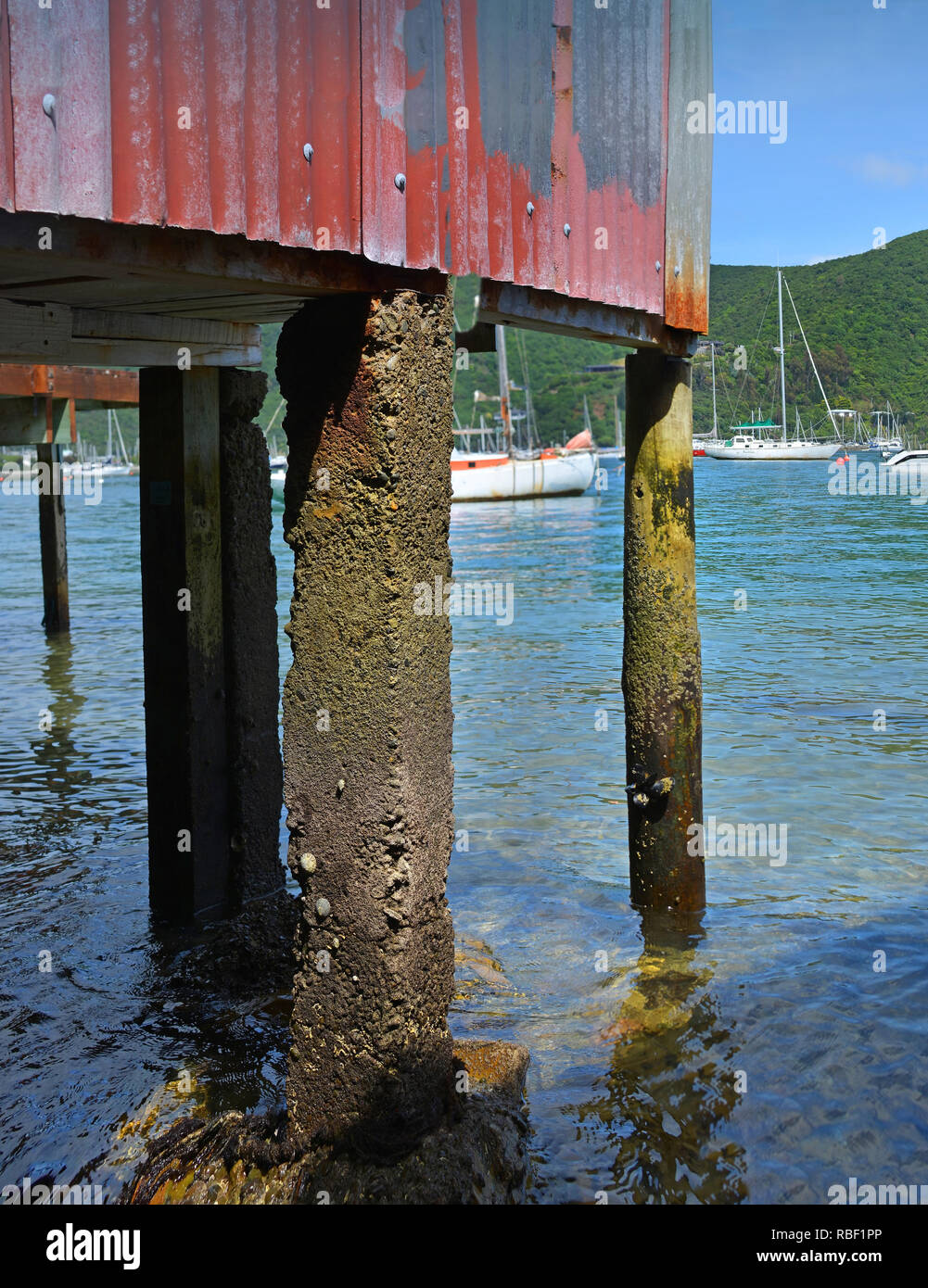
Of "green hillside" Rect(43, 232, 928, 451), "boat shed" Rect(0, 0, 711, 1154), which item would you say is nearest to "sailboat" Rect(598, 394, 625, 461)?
"green hillside" Rect(43, 232, 928, 451)

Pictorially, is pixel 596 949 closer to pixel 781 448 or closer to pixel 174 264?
pixel 174 264

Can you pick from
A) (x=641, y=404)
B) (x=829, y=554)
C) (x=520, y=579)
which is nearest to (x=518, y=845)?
(x=641, y=404)

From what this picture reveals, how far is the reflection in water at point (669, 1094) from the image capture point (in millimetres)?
5328

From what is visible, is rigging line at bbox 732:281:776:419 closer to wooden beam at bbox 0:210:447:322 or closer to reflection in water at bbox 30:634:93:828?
reflection in water at bbox 30:634:93:828

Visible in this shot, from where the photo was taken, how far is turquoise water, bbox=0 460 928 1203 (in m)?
5.62

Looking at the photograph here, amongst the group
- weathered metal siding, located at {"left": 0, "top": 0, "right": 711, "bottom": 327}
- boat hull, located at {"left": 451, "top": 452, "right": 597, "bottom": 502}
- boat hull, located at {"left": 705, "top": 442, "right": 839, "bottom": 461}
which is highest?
boat hull, located at {"left": 705, "top": 442, "right": 839, "bottom": 461}

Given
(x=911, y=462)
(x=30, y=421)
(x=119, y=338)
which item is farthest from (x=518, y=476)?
(x=119, y=338)

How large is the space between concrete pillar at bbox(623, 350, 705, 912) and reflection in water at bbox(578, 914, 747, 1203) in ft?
2.47

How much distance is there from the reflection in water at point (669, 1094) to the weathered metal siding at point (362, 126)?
375 centimetres

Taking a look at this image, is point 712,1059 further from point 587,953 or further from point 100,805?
point 100,805

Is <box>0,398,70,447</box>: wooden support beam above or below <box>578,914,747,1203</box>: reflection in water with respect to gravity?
above

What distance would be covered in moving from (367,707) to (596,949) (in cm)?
391

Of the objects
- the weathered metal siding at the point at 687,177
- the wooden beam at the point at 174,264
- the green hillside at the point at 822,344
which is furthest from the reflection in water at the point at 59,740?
the green hillside at the point at 822,344

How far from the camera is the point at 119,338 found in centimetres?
632
